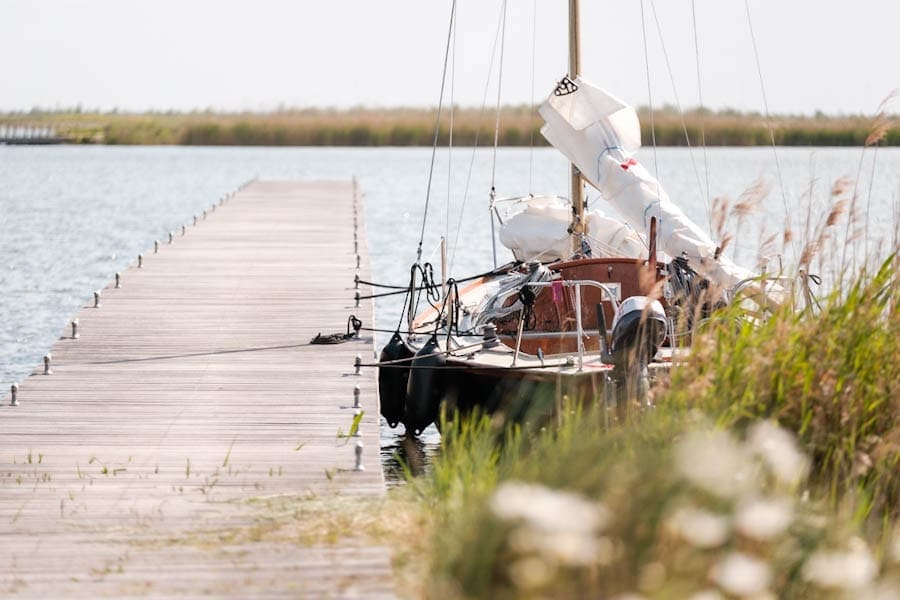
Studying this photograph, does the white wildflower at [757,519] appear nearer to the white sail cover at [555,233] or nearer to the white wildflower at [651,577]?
the white wildflower at [651,577]

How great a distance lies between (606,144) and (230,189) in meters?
35.0

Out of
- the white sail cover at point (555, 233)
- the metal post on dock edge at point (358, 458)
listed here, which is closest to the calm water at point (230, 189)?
the white sail cover at point (555, 233)

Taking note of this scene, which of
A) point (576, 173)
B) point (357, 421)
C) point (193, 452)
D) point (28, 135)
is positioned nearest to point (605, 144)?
point (576, 173)

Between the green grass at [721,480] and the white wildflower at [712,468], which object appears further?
the white wildflower at [712,468]

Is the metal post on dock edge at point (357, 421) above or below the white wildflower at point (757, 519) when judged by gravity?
below

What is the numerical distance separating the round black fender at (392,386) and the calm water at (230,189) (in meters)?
0.44

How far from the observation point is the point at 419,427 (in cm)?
1011

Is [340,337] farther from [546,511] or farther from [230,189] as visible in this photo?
[230,189]

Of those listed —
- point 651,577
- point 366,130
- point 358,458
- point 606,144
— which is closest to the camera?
point 651,577

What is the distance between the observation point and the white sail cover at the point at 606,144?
438 inches

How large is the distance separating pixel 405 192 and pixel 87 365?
3484 centimetres

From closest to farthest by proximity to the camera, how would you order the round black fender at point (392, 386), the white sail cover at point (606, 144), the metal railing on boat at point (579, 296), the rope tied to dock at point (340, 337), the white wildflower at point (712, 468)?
the white wildflower at point (712, 468), the metal railing on boat at point (579, 296), the round black fender at point (392, 386), the white sail cover at point (606, 144), the rope tied to dock at point (340, 337)

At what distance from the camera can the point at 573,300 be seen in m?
9.94

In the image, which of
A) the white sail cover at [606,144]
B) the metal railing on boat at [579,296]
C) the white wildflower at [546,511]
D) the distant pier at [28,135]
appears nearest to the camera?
the white wildflower at [546,511]
